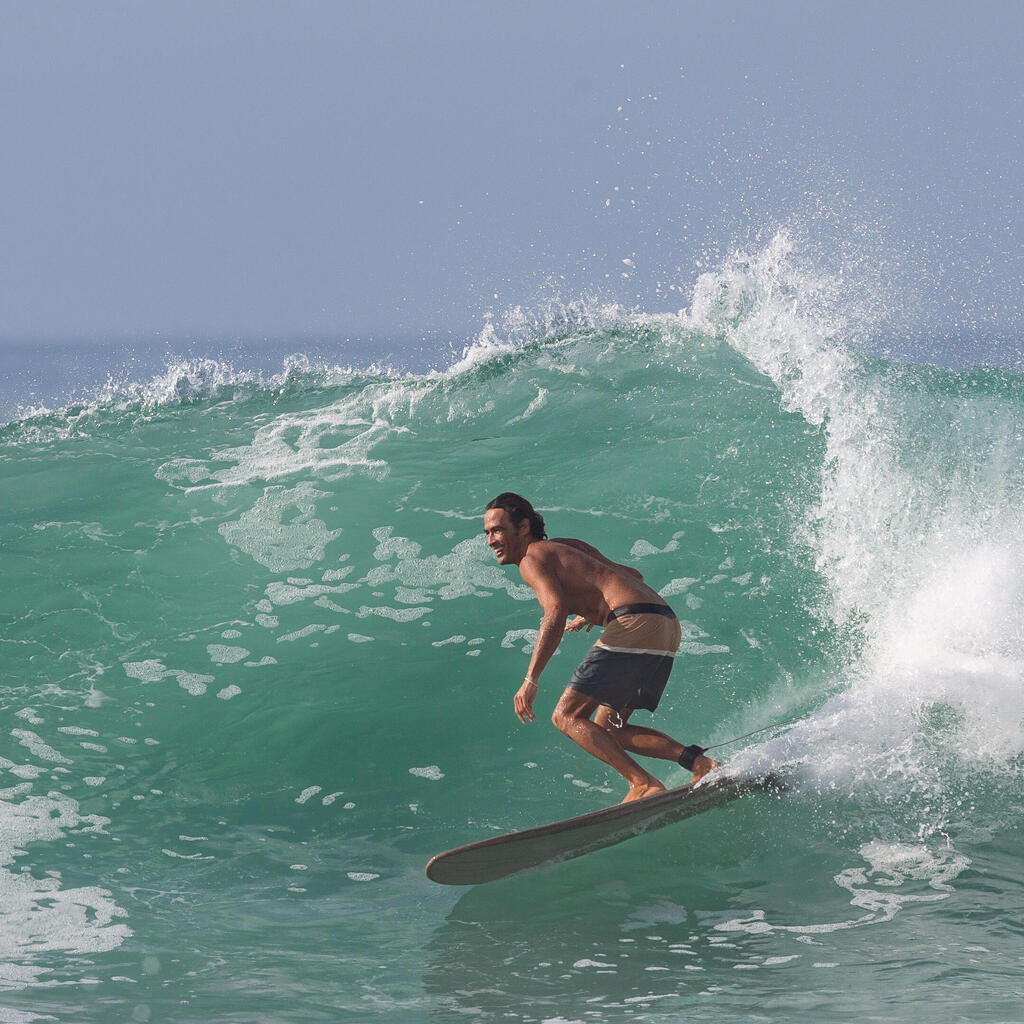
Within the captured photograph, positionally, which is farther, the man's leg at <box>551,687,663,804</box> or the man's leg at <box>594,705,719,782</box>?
the man's leg at <box>594,705,719,782</box>

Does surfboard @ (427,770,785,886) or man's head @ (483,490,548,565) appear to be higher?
man's head @ (483,490,548,565)

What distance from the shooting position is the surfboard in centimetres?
470

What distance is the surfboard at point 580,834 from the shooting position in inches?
185

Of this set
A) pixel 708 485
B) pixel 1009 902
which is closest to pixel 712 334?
pixel 708 485

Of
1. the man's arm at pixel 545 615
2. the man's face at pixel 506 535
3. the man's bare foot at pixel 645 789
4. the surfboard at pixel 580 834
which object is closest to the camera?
the surfboard at pixel 580 834

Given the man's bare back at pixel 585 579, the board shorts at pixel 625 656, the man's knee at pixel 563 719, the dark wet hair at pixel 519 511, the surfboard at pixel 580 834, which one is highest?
the dark wet hair at pixel 519 511

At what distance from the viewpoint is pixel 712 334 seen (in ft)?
37.0

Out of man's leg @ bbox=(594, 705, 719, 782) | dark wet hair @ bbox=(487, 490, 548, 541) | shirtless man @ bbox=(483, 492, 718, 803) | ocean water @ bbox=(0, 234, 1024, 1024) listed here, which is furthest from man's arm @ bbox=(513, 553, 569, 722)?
ocean water @ bbox=(0, 234, 1024, 1024)

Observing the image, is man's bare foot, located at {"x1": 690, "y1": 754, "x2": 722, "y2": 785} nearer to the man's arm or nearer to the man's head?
the man's arm

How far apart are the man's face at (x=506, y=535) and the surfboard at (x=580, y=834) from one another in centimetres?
129

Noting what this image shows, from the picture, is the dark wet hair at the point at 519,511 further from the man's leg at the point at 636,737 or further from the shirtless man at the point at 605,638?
the man's leg at the point at 636,737

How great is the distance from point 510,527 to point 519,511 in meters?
0.10

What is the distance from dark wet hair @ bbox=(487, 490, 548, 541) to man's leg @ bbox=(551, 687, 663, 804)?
31.0 inches

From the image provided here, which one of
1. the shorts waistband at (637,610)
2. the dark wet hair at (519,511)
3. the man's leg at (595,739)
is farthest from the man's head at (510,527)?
the man's leg at (595,739)
